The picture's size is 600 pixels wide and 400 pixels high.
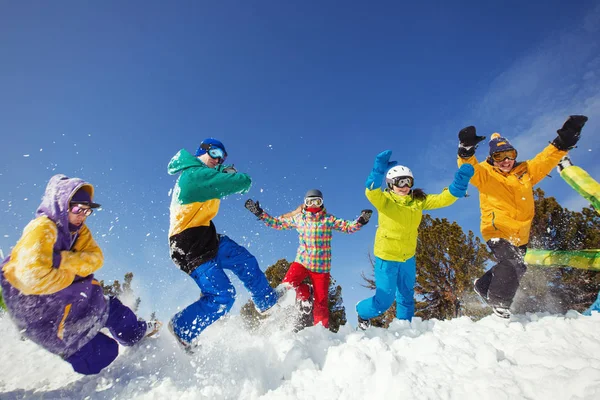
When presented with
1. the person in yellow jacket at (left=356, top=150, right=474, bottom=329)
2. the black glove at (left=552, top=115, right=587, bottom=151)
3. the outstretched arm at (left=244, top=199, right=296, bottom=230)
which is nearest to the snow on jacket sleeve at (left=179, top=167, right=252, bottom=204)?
the person in yellow jacket at (left=356, top=150, right=474, bottom=329)

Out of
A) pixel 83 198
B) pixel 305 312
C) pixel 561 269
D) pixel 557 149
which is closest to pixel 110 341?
pixel 83 198

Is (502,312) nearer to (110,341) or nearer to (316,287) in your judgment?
(316,287)

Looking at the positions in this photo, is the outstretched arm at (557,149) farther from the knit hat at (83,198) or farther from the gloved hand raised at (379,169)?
the knit hat at (83,198)

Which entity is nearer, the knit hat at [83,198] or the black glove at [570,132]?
the knit hat at [83,198]

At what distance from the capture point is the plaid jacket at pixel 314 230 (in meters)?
4.68

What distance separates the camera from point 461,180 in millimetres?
3527

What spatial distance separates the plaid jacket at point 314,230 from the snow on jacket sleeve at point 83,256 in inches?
103

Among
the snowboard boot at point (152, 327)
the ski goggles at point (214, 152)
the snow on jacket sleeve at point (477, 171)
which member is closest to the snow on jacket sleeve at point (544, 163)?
the snow on jacket sleeve at point (477, 171)

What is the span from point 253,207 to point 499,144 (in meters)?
3.80

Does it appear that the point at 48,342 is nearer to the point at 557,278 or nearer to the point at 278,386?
the point at 278,386

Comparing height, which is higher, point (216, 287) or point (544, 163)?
point (544, 163)

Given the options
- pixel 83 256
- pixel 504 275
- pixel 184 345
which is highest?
pixel 504 275

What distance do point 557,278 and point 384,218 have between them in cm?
965

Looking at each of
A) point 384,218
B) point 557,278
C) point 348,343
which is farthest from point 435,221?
point 348,343
